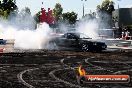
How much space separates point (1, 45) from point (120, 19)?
77787 mm

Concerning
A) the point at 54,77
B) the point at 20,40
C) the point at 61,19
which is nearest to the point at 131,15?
the point at 61,19

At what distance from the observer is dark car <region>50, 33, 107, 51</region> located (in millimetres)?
28594

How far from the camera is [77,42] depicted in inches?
1164

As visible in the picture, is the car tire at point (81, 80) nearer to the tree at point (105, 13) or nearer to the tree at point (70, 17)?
the tree at point (105, 13)

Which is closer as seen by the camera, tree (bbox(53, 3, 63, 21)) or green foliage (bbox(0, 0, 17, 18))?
green foliage (bbox(0, 0, 17, 18))

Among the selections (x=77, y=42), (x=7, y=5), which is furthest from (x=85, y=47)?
(x=7, y=5)

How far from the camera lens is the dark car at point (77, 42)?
93.8 feet

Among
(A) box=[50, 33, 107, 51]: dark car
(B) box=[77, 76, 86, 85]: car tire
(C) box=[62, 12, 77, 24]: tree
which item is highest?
(C) box=[62, 12, 77, 24]: tree

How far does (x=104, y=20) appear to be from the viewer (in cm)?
11562

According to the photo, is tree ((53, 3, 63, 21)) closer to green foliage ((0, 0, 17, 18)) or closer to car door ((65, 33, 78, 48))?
green foliage ((0, 0, 17, 18))

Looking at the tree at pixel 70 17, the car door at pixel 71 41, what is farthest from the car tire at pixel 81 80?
the tree at pixel 70 17

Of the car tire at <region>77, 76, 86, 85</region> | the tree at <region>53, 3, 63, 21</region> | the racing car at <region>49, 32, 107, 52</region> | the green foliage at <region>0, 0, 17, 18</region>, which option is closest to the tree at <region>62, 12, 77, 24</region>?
the tree at <region>53, 3, 63, 21</region>

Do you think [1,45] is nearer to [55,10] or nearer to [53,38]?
[53,38]

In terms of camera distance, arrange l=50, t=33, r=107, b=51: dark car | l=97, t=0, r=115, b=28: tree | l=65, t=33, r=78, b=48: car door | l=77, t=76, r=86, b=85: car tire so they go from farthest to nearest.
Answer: l=97, t=0, r=115, b=28: tree, l=65, t=33, r=78, b=48: car door, l=50, t=33, r=107, b=51: dark car, l=77, t=76, r=86, b=85: car tire
